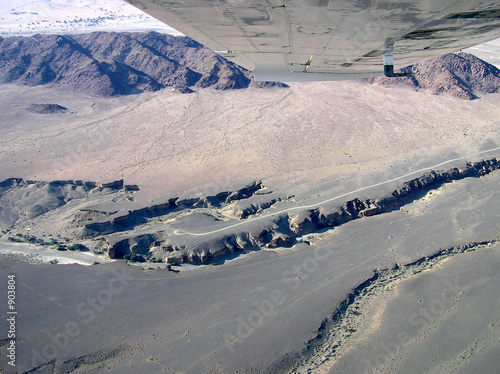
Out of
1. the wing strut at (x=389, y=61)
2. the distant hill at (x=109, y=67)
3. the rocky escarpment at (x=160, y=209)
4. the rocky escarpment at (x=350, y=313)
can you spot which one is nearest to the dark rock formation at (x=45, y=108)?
the distant hill at (x=109, y=67)

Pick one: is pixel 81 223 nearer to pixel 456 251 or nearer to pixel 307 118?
pixel 456 251

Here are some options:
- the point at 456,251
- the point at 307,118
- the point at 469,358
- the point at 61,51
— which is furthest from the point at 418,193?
the point at 61,51

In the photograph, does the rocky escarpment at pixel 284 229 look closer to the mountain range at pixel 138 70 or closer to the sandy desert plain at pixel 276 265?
the sandy desert plain at pixel 276 265

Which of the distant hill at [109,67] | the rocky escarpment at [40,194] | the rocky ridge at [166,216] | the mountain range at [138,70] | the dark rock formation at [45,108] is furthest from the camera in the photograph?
the distant hill at [109,67]

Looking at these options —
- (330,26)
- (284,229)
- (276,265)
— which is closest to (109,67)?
(284,229)

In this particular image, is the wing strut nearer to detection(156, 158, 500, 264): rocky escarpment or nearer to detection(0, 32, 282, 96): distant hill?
detection(156, 158, 500, 264): rocky escarpment

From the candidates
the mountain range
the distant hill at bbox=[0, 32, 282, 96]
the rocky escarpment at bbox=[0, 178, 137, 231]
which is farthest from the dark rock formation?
the rocky escarpment at bbox=[0, 178, 137, 231]

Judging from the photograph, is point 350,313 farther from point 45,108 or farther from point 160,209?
point 45,108
